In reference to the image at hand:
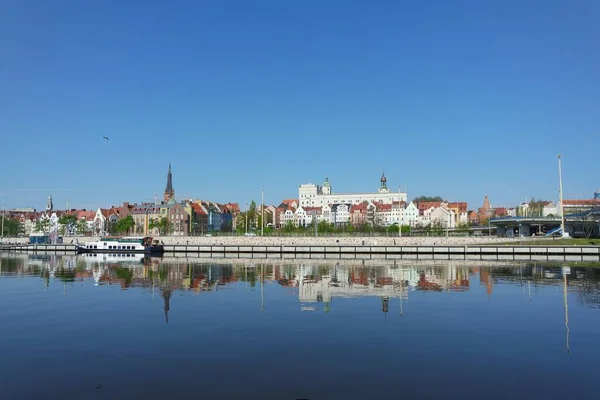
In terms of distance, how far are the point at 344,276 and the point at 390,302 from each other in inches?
748

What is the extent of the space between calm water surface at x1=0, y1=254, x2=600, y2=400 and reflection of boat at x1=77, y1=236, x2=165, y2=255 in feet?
193

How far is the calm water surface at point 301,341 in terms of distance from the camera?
53.1ft

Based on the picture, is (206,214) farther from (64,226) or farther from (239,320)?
(239,320)

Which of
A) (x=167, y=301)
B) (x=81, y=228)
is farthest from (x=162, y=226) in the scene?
(x=167, y=301)

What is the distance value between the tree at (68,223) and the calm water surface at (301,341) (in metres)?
135

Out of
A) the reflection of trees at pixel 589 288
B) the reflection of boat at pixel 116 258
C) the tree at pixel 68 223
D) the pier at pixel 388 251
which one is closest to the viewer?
the reflection of trees at pixel 589 288

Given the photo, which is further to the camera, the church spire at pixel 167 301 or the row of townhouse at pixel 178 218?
the row of townhouse at pixel 178 218

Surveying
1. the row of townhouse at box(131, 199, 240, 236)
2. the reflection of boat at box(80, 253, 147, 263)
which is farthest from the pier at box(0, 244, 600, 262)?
the row of townhouse at box(131, 199, 240, 236)

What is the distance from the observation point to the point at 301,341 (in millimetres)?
22172

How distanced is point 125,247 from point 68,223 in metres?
78.7

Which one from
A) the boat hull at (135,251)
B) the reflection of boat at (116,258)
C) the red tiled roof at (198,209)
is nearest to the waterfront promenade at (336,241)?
the boat hull at (135,251)

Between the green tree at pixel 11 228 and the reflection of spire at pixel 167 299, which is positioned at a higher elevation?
the green tree at pixel 11 228

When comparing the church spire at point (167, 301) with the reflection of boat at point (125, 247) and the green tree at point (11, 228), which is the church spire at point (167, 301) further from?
the green tree at point (11, 228)

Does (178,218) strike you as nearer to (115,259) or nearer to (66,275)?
(115,259)
